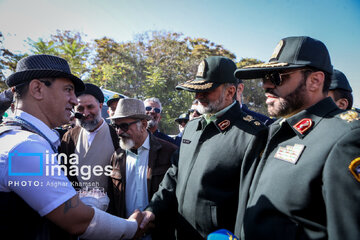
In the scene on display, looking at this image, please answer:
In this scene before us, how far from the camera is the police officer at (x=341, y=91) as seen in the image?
10.8 ft

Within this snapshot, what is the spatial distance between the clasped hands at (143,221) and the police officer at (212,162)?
15 mm

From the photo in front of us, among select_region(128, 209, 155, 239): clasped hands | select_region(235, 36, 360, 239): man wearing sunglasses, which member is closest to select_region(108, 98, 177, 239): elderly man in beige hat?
select_region(128, 209, 155, 239): clasped hands

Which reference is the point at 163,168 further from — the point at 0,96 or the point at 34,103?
the point at 0,96


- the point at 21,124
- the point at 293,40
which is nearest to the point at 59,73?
the point at 21,124

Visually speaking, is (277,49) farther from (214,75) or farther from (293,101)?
(214,75)

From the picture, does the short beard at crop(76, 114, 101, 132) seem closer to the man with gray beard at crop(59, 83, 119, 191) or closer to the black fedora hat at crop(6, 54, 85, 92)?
the man with gray beard at crop(59, 83, 119, 191)

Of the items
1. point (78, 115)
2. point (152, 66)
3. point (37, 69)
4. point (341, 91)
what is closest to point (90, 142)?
point (78, 115)

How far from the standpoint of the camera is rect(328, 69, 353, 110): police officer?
3305 mm

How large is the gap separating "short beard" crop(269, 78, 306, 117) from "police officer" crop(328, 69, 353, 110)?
2.08 m

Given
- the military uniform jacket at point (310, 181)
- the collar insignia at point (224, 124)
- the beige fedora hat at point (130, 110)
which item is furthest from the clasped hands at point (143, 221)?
the beige fedora hat at point (130, 110)

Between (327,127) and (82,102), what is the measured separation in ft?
12.9

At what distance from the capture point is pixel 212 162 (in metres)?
2.21

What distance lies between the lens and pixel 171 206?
2.65m

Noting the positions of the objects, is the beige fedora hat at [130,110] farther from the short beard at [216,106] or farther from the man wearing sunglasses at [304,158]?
the man wearing sunglasses at [304,158]
